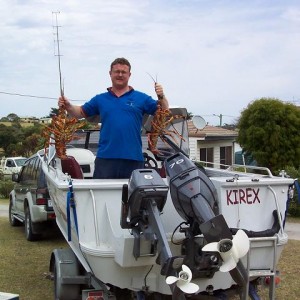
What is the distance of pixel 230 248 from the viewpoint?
11.9 feet

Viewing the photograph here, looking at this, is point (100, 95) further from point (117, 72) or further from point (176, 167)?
point (176, 167)

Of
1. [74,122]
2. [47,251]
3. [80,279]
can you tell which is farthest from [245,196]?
[47,251]

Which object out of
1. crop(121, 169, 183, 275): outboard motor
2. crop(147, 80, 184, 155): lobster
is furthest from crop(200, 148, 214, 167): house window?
crop(121, 169, 183, 275): outboard motor

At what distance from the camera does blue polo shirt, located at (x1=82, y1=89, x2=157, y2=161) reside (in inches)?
212

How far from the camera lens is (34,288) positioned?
679cm

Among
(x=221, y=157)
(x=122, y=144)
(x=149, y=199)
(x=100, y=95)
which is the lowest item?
(x=221, y=157)

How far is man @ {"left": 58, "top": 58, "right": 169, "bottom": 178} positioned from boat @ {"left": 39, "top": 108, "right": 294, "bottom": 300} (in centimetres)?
55

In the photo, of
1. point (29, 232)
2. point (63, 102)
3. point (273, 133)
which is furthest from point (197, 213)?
point (273, 133)

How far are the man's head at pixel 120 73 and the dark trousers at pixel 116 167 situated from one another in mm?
771

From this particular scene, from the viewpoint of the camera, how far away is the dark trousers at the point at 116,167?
18.2 feet

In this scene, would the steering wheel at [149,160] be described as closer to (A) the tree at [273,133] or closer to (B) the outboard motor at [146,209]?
(B) the outboard motor at [146,209]

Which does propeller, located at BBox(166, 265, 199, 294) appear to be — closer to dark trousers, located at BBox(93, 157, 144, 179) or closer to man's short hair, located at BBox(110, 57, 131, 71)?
dark trousers, located at BBox(93, 157, 144, 179)

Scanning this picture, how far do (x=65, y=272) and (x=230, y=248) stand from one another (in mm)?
2282

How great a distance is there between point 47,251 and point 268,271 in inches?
200
